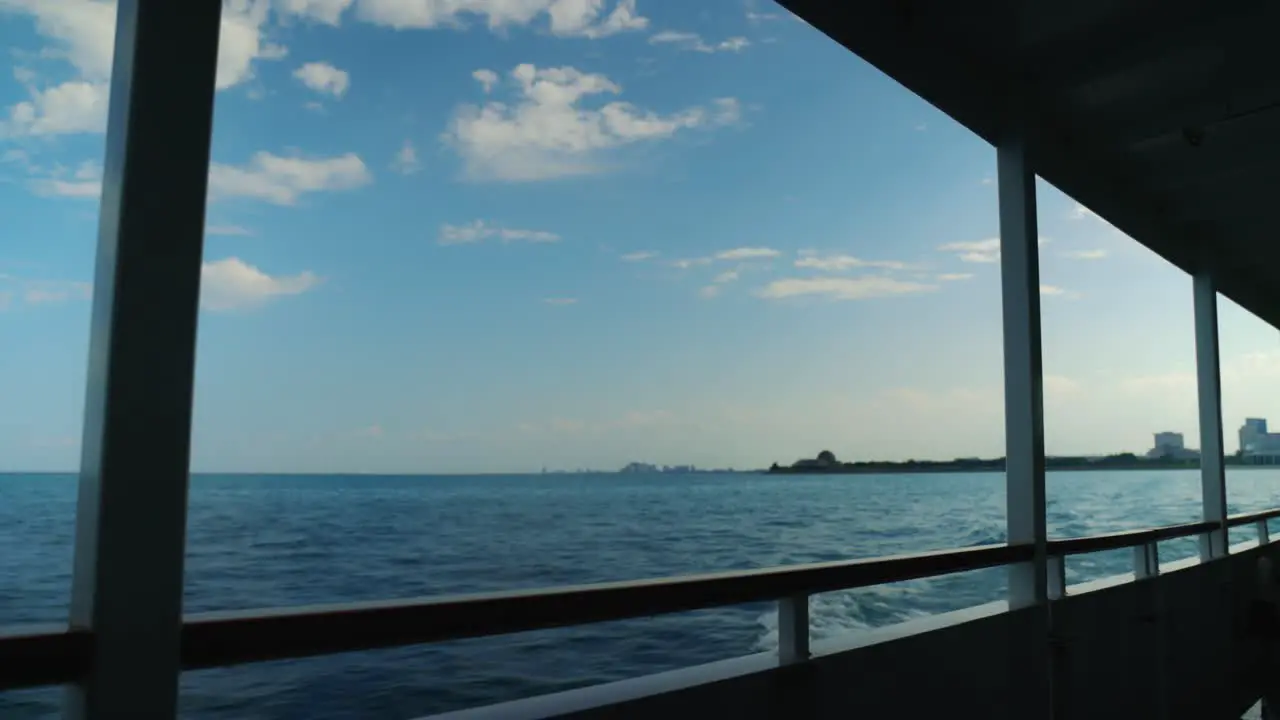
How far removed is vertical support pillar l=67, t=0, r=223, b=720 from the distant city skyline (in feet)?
54.7

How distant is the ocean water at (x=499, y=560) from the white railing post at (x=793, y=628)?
0.14 meters

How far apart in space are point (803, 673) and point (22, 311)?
9.52 meters

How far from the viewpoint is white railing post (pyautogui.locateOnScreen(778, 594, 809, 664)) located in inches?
75.2

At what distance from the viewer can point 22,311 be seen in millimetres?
8578

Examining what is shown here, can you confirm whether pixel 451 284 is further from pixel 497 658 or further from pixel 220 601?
pixel 497 658

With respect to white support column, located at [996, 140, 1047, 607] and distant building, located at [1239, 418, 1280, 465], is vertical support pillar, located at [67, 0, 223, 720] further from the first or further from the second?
distant building, located at [1239, 418, 1280, 465]

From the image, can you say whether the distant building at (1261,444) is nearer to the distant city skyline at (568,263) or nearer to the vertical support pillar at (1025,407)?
the distant city skyline at (568,263)

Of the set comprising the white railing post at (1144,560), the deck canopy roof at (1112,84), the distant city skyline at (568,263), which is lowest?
the white railing post at (1144,560)

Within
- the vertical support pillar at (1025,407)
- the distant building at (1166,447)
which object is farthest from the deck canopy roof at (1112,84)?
the distant building at (1166,447)

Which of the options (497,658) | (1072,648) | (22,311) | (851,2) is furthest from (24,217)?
(1072,648)

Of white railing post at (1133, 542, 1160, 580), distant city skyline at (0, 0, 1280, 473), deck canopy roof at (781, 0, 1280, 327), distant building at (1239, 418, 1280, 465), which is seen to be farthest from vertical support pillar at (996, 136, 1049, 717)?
distant city skyline at (0, 0, 1280, 473)

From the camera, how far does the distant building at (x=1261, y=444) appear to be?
29.8 ft

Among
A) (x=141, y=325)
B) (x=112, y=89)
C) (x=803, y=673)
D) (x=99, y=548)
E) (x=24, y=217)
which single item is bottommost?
(x=803, y=673)

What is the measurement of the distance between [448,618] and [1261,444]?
36.5 feet
